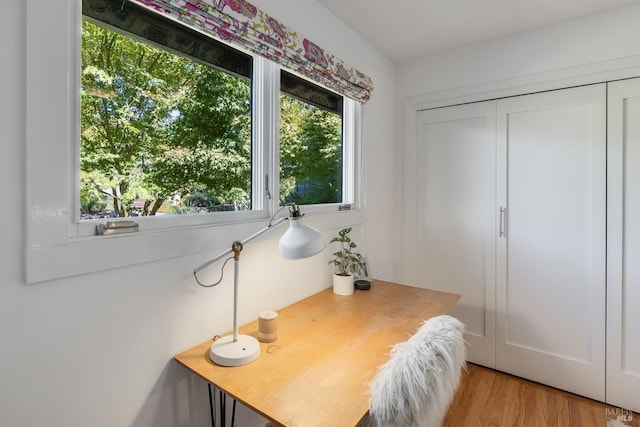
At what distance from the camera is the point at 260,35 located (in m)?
1.34

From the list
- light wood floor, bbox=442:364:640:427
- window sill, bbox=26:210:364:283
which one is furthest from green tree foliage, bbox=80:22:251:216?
light wood floor, bbox=442:364:640:427

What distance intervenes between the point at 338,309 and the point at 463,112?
1768 millimetres

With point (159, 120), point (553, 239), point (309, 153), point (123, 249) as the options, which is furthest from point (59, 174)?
point (553, 239)

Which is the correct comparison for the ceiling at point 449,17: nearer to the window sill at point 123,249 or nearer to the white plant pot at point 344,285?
the window sill at point 123,249

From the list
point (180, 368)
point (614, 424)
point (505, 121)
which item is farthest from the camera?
point (505, 121)

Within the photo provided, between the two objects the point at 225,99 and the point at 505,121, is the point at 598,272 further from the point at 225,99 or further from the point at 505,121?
the point at 225,99

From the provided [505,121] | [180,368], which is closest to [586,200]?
[505,121]

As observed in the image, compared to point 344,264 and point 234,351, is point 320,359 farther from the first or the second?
point 344,264

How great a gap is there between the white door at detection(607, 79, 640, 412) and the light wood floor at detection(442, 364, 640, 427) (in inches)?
6.2

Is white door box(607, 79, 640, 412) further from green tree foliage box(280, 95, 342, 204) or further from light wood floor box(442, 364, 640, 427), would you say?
green tree foliage box(280, 95, 342, 204)

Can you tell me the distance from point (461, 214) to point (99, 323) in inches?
91.0

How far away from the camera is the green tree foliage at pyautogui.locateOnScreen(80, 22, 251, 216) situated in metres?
1.00

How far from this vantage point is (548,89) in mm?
2068
